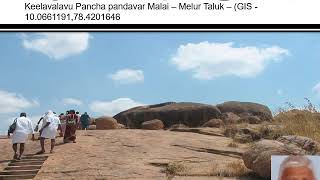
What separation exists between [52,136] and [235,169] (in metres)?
5.54

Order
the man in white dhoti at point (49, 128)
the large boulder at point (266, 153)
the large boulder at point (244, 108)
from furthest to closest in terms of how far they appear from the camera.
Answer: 1. the large boulder at point (244, 108)
2. the man in white dhoti at point (49, 128)
3. the large boulder at point (266, 153)

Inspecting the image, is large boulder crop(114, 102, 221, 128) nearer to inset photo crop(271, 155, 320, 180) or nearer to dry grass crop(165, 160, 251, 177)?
dry grass crop(165, 160, 251, 177)

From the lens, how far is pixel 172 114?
3409 centimetres

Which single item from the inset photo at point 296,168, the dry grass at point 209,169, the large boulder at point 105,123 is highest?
the large boulder at point 105,123

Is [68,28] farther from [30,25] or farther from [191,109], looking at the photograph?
[191,109]

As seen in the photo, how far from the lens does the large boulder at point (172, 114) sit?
3300cm

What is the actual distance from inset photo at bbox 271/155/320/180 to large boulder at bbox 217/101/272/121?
80.2 ft

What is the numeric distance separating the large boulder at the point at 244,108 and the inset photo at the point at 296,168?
24432mm

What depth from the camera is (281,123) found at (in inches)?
839

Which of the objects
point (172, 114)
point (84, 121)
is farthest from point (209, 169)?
point (172, 114)

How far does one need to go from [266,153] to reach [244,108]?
73.8ft

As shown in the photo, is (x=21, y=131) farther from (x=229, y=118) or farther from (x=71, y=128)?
(x=229, y=118)

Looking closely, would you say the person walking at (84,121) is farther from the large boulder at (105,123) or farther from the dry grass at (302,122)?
the dry grass at (302,122)

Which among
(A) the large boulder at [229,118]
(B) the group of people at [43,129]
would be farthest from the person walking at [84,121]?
(A) the large boulder at [229,118]
